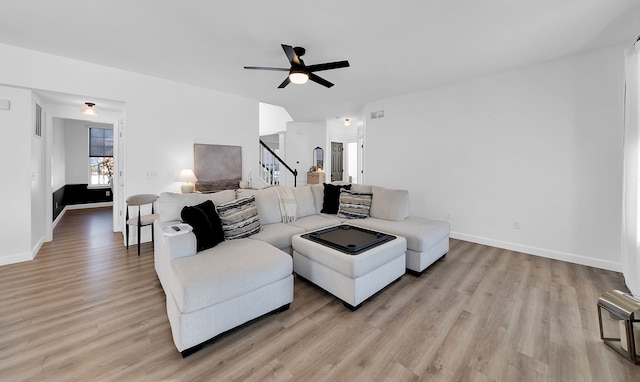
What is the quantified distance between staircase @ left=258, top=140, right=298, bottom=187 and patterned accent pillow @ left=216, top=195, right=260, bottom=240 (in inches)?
116

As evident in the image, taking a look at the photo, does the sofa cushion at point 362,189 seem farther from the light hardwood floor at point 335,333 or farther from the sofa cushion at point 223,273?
the sofa cushion at point 223,273

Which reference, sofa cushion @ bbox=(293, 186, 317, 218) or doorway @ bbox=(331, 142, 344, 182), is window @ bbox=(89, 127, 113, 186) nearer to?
doorway @ bbox=(331, 142, 344, 182)

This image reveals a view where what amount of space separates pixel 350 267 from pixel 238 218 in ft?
4.35

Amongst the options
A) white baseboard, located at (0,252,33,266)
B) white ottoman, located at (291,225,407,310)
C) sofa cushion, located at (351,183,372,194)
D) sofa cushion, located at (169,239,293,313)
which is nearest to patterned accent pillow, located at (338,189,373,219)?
sofa cushion, located at (351,183,372,194)

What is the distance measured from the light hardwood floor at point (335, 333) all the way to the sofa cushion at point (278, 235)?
48 cm

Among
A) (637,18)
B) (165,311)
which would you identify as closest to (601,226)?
(637,18)

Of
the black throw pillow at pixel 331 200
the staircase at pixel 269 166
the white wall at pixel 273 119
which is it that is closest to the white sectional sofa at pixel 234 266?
the black throw pillow at pixel 331 200

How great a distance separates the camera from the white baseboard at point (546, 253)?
3.15 m

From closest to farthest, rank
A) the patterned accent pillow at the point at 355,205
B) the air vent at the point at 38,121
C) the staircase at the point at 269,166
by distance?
the air vent at the point at 38,121 → the patterned accent pillow at the point at 355,205 → the staircase at the point at 269,166

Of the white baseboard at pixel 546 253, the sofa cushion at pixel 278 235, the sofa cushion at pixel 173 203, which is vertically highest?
the sofa cushion at pixel 173 203

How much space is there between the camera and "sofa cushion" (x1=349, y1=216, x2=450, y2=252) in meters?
2.91

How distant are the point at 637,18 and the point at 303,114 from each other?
579 centimetres

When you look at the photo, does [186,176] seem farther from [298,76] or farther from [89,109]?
[298,76]

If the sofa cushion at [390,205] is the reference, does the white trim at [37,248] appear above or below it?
below
